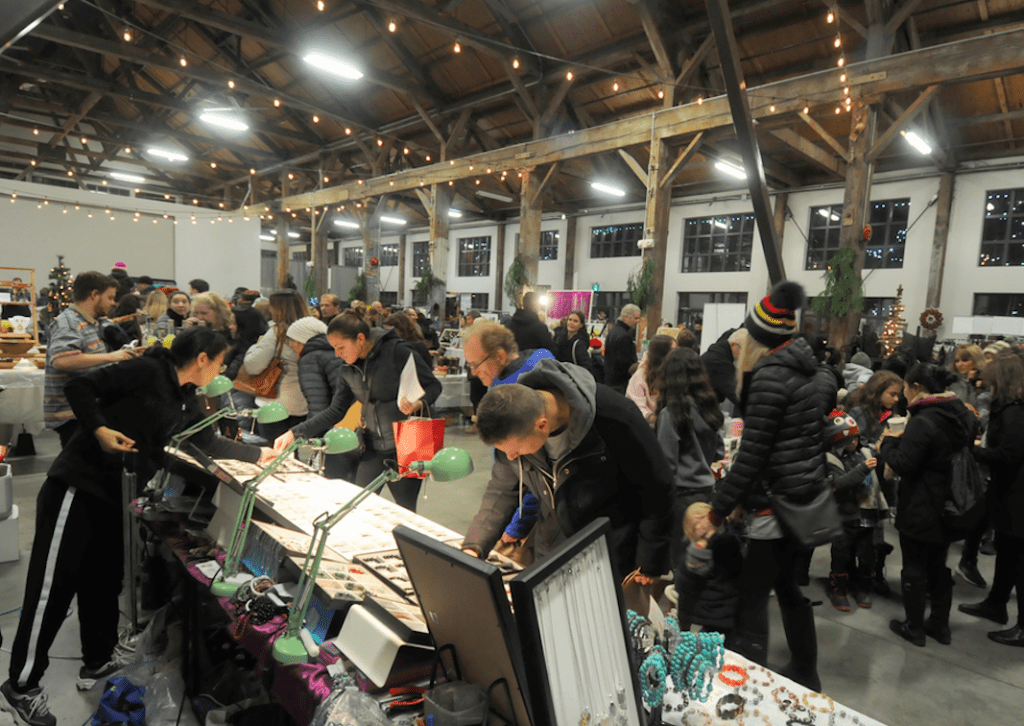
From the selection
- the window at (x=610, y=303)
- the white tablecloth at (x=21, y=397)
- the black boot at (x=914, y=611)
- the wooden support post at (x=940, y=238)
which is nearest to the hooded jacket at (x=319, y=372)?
the black boot at (x=914, y=611)

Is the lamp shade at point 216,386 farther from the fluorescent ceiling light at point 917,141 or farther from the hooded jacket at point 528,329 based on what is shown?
the fluorescent ceiling light at point 917,141

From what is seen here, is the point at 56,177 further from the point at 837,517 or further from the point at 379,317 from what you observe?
the point at 837,517

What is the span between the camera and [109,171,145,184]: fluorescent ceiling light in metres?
18.1

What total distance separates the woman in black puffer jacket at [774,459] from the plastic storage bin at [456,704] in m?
1.43

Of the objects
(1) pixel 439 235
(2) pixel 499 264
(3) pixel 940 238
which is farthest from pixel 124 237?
(3) pixel 940 238

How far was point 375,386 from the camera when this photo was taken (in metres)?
3.16

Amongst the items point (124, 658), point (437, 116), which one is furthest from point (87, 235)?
point (124, 658)

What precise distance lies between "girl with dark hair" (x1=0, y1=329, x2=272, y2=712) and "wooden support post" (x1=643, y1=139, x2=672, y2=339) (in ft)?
21.0

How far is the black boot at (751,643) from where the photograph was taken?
2.37 m

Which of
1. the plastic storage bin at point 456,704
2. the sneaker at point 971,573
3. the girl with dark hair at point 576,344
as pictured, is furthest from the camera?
the girl with dark hair at point 576,344

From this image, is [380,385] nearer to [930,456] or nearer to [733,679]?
[733,679]

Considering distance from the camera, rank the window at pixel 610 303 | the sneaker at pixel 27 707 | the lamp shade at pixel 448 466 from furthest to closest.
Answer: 1. the window at pixel 610 303
2. the sneaker at pixel 27 707
3. the lamp shade at pixel 448 466

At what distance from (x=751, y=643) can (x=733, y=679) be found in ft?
3.71

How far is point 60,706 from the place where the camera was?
88.0 inches
